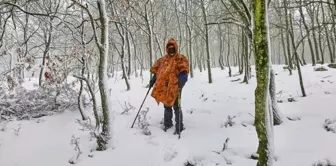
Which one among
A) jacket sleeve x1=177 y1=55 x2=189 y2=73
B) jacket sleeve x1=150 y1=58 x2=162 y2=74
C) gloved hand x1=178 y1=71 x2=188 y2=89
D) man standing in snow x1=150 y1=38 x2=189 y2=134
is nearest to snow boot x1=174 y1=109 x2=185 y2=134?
man standing in snow x1=150 y1=38 x2=189 y2=134

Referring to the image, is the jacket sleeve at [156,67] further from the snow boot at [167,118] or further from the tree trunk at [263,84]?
the tree trunk at [263,84]

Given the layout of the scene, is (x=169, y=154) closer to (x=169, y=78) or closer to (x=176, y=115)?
(x=176, y=115)

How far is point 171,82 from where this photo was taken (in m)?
5.70

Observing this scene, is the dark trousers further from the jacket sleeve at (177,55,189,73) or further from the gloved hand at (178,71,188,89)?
the jacket sleeve at (177,55,189,73)

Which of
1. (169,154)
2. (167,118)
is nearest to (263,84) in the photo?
(169,154)

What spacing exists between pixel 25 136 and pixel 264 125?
5.31 m

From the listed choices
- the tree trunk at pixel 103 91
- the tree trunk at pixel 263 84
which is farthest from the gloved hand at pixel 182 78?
the tree trunk at pixel 263 84

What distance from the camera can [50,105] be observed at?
7.60 meters

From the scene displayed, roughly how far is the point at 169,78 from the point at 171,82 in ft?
0.36

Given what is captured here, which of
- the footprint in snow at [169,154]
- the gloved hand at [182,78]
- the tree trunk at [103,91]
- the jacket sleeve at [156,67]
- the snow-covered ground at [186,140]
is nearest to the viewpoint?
the snow-covered ground at [186,140]

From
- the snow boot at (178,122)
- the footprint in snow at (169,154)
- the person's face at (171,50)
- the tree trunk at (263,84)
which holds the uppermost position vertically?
the person's face at (171,50)

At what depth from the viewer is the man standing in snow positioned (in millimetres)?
5570

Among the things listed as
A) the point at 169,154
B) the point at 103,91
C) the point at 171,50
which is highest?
the point at 171,50

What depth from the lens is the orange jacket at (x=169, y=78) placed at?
5.61 meters
